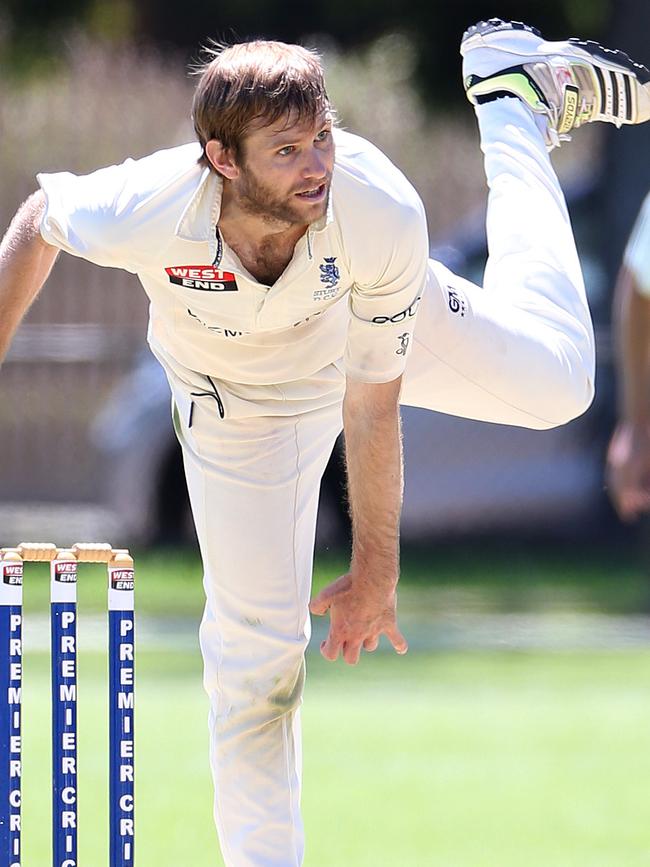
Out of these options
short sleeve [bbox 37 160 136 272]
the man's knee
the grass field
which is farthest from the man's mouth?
the grass field

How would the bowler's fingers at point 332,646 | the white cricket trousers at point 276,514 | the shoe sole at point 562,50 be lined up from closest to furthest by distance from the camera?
the bowler's fingers at point 332,646
the white cricket trousers at point 276,514
the shoe sole at point 562,50

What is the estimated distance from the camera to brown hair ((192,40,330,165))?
128 inches

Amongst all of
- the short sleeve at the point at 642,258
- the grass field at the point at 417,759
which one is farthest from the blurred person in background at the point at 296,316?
the grass field at the point at 417,759

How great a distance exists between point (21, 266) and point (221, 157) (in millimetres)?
438

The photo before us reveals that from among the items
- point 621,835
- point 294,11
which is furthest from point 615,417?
point 621,835

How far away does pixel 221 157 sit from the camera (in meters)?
3.33

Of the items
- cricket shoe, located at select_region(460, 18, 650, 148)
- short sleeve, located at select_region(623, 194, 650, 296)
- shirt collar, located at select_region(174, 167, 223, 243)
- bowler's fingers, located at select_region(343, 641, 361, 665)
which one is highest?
cricket shoe, located at select_region(460, 18, 650, 148)

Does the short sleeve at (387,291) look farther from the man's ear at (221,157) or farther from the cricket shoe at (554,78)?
the cricket shoe at (554,78)

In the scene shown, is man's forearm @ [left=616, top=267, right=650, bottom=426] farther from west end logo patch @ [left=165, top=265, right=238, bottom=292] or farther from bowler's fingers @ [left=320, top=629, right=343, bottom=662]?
west end logo patch @ [left=165, top=265, right=238, bottom=292]

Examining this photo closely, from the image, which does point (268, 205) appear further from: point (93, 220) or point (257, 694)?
point (257, 694)

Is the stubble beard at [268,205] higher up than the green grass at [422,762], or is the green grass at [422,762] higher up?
the stubble beard at [268,205]

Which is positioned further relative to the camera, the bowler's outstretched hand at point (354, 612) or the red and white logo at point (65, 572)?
the bowler's outstretched hand at point (354, 612)

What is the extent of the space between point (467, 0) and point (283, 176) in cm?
712

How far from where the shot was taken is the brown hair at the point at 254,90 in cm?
325
